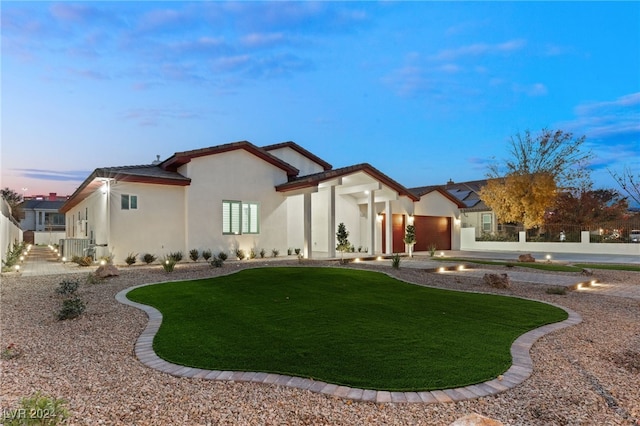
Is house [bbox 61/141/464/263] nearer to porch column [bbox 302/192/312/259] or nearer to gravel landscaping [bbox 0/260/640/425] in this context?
porch column [bbox 302/192/312/259]

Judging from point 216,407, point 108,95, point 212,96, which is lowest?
point 216,407

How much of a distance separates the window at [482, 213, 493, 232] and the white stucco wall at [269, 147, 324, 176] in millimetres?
18811

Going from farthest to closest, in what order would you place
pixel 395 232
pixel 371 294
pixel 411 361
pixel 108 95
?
pixel 395 232 < pixel 108 95 < pixel 371 294 < pixel 411 361

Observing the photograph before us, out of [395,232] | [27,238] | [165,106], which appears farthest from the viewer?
[27,238]

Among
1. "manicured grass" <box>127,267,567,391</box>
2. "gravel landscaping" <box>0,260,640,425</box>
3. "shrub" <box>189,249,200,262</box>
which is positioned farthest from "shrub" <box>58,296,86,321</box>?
"shrub" <box>189,249,200,262</box>

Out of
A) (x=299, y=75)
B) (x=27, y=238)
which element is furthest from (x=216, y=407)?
(x=27, y=238)

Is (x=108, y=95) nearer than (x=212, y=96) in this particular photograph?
Yes

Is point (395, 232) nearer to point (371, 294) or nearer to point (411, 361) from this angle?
point (371, 294)

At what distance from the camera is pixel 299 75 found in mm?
20109

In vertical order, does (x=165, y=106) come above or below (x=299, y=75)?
below

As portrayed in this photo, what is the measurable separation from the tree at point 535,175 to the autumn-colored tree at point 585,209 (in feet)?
3.71

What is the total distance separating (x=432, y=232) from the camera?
2525cm

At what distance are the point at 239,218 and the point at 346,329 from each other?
41.2 ft

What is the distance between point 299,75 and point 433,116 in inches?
544
